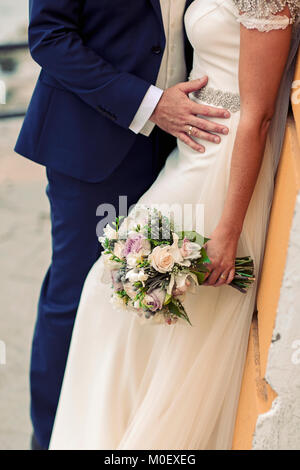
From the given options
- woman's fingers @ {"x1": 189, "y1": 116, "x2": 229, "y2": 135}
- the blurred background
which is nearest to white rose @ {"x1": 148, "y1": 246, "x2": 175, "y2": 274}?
woman's fingers @ {"x1": 189, "y1": 116, "x2": 229, "y2": 135}

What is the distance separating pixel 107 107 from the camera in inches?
65.6

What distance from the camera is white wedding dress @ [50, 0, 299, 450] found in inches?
58.7

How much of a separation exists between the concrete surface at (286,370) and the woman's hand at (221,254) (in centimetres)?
38

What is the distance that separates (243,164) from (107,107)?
17.8 inches

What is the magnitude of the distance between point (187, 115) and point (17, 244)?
77.0 inches

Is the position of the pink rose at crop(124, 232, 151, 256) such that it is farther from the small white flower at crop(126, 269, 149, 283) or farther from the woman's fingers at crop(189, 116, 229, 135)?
the woman's fingers at crop(189, 116, 229, 135)

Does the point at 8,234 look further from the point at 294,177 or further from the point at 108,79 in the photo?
the point at 294,177

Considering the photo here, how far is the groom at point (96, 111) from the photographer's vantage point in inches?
62.9

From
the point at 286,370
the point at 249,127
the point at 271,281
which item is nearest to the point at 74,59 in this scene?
the point at 249,127

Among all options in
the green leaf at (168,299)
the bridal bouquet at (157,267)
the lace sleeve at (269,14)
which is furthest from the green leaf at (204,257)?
the lace sleeve at (269,14)

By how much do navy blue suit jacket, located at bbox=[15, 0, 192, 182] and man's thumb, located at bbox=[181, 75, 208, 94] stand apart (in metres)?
0.11

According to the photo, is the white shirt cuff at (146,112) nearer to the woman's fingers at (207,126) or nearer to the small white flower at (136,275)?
the woman's fingers at (207,126)

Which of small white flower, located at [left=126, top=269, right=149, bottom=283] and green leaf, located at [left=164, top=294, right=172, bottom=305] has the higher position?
small white flower, located at [left=126, top=269, right=149, bottom=283]
